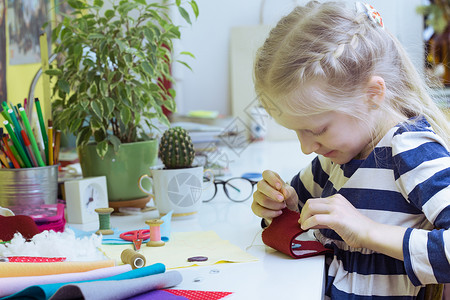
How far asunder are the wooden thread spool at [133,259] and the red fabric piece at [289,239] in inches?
8.1

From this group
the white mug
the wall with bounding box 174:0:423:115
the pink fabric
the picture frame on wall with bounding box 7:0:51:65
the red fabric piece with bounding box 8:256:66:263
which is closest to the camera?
the pink fabric

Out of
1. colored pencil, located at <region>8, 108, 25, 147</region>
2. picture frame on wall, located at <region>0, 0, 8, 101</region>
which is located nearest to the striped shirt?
colored pencil, located at <region>8, 108, 25, 147</region>

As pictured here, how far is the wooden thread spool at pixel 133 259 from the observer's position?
74cm

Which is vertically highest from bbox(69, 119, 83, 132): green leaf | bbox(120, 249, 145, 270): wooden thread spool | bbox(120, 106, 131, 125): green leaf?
bbox(120, 106, 131, 125): green leaf

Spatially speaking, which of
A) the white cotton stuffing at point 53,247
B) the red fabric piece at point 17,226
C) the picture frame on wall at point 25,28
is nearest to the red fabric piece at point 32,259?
the white cotton stuffing at point 53,247

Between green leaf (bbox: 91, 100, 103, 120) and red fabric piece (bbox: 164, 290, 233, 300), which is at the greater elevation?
green leaf (bbox: 91, 100, 103, 120)

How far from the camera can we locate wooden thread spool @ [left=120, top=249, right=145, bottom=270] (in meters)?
0.74

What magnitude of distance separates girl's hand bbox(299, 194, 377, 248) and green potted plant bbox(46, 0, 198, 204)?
53 cm

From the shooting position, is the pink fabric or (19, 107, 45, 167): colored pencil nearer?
the pink fabric

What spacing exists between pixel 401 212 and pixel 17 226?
59cm

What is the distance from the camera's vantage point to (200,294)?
66 cm

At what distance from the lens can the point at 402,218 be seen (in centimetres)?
80

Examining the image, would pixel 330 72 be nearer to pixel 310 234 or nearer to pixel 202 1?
pixel 310 234

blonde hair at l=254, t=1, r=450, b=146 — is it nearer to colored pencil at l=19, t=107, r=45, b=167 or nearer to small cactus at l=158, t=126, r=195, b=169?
small cactus at l=158, t=126, r=195, b=169
